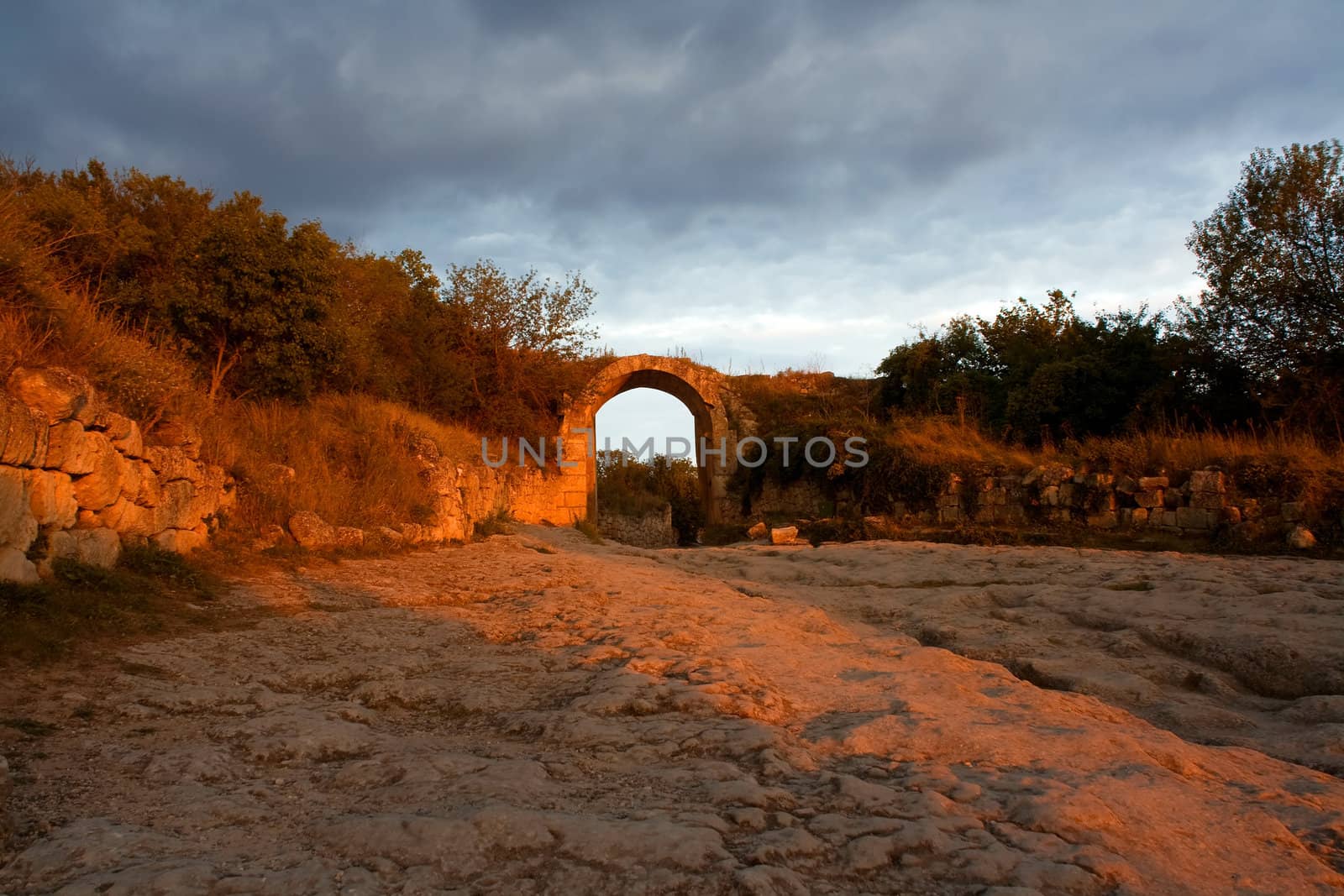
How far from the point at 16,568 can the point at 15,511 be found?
12.7 inches

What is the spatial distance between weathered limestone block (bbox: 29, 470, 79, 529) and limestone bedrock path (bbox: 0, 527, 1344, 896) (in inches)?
44.6

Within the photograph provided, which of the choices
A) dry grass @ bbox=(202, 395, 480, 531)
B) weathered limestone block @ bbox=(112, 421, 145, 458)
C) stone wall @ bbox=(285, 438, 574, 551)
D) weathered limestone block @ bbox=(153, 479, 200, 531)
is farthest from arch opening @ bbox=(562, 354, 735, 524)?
weathered limestone block @ bbox=(112, 421, 145, 458)

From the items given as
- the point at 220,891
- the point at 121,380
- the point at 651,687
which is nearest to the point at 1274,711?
the point at 651,687

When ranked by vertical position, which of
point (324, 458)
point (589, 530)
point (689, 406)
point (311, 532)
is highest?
point (689, 406)

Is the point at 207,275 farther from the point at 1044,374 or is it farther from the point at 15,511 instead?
the point at 1044,374

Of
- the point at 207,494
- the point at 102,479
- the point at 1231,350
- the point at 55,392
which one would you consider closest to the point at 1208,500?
the point at 1231,350

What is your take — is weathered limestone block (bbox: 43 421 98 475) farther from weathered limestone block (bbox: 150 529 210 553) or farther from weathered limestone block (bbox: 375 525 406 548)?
weathered limestone block (bbox: 375 525 406 548)

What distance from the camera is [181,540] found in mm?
5930

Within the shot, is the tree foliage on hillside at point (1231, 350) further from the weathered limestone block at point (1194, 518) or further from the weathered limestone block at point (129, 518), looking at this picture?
the weathered limestone block at point (129, 518)

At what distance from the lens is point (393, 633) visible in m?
4.79

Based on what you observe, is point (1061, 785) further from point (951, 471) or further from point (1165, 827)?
point (951, 471)

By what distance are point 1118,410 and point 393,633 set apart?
1435 centimetres

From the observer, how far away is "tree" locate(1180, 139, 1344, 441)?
1194 cm

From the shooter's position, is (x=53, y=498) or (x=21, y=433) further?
(x=53, y=498)
